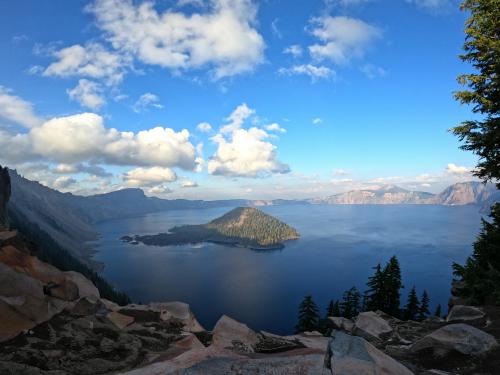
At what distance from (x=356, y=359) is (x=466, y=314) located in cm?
1311

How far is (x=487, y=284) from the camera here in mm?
16859

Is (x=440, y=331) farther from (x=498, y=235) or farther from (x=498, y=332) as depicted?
(x=498, y=235)

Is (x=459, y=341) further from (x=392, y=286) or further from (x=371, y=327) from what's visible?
(x=392, y=286)

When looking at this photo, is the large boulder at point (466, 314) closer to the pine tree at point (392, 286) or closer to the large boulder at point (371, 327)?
the large boulder at point (371, 327)

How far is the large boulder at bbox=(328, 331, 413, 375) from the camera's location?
21.7 feet

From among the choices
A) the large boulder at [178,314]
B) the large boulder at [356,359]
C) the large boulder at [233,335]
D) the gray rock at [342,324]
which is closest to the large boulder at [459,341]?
the large boulder at [356,359]

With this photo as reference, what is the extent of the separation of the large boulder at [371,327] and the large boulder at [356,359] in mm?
12419

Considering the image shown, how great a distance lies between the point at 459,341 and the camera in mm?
10656

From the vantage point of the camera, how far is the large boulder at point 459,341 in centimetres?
1040

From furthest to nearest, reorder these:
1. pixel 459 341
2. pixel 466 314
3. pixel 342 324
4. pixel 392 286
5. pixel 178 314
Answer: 1. pixel 392 286
2. pixel 342 324
3. pixel 178 314
4. pixel 466 314
5. pixel 459 341

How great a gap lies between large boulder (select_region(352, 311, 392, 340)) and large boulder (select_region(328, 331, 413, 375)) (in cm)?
1242

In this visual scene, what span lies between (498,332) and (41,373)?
1748cm

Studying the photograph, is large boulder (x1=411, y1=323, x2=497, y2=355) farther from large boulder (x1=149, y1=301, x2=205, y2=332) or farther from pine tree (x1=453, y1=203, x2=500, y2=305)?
large boulder (x1=149, y1=301, x2=205, y2=332)

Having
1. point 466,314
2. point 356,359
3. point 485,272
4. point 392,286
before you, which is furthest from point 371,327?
point 392,286
